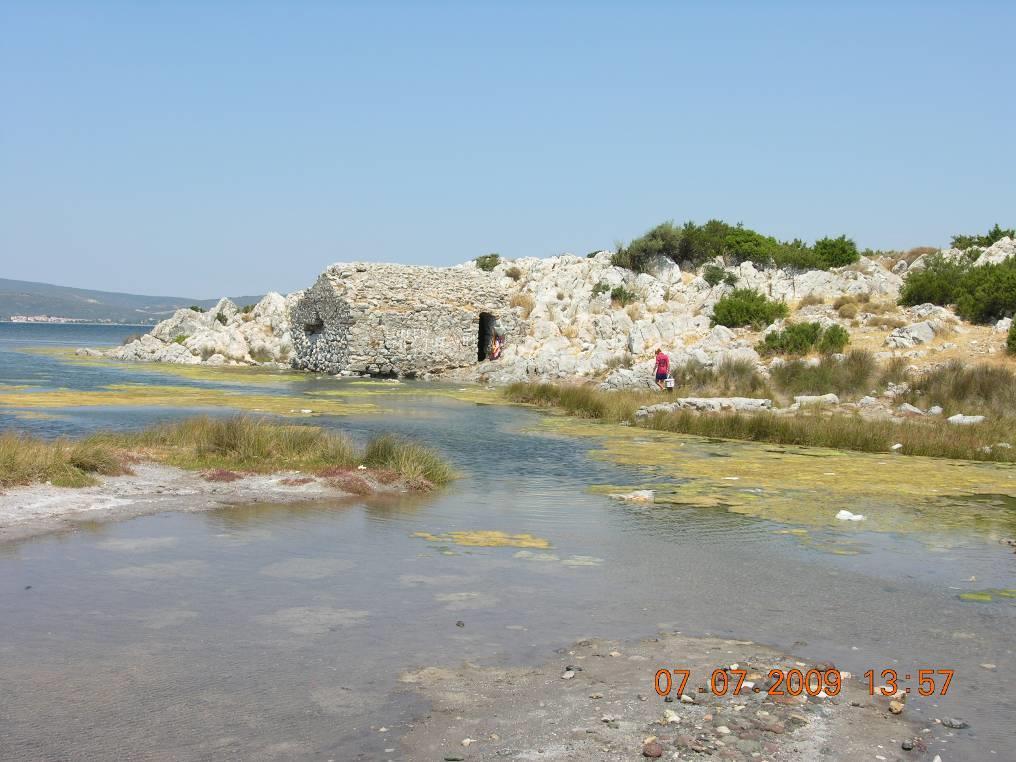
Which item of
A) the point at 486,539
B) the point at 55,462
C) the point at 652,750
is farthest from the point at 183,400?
the point at 652,750

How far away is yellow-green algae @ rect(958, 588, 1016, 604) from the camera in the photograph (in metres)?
9.23

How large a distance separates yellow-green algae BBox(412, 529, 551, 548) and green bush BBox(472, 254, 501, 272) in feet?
155

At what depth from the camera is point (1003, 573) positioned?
1030 centimetres

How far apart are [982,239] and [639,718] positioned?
49.6 m

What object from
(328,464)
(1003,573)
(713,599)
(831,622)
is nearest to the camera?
(831,622)

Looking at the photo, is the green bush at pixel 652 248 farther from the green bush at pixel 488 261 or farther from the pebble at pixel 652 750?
the pebble at pixel 652 750

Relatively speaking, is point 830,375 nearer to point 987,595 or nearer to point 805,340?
point 805,340

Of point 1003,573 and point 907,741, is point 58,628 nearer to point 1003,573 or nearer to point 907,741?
point 907,741

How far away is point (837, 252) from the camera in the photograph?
4953cm

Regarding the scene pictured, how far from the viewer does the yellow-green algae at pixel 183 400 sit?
27.0m

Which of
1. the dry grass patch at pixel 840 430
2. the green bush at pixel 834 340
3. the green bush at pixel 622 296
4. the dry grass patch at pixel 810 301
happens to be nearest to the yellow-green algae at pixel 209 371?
the green bush at pixel 622 296

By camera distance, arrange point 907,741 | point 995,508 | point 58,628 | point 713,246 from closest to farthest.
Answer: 1. point 907,741
2. point 58,628
3. point 995,508
4. point 713,246

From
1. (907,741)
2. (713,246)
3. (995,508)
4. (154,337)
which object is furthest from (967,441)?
(154,337)

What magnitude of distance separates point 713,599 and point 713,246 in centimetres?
4214
